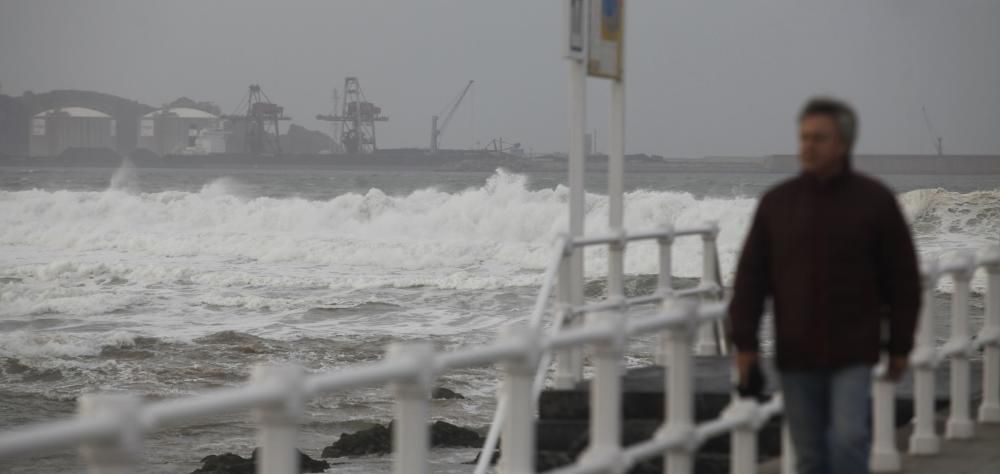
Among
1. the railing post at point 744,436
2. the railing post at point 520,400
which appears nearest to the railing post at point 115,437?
the railing post at point 520,400

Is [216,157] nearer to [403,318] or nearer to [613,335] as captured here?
[403,318]

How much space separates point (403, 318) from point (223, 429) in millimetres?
13244

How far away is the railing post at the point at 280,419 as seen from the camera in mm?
3502

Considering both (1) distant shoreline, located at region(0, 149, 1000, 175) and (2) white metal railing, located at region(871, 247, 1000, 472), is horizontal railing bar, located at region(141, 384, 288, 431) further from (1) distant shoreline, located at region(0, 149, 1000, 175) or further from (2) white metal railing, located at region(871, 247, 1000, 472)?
(1) distant shoreline, located at region(0, 149, 1000, 175)

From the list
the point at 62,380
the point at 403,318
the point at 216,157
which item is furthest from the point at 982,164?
the point at 62,380

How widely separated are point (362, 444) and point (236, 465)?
1.42 metres

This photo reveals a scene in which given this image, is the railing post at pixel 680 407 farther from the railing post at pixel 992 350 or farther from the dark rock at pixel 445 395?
the dark rock at pixel 445 395

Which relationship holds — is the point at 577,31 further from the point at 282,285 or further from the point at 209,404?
the point at 282,285

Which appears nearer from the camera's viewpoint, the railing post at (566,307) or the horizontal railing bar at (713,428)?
the horizontal railing bar at (713,428)

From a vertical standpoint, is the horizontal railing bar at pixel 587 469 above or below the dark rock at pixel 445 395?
above

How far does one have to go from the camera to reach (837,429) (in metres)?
4.84

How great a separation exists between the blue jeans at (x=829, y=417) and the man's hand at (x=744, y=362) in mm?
110

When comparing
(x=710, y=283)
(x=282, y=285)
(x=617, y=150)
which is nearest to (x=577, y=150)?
(x=617, y=150)

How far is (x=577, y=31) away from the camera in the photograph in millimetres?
8930
